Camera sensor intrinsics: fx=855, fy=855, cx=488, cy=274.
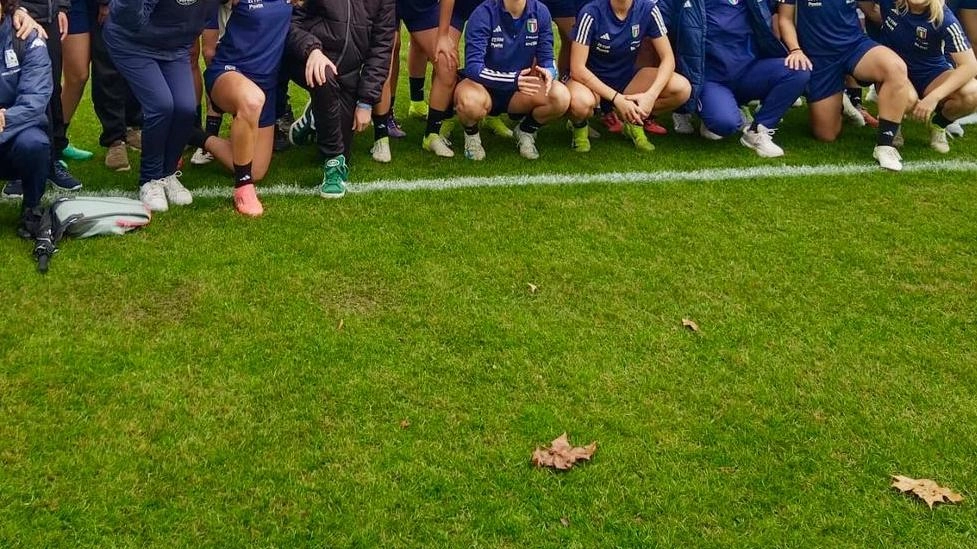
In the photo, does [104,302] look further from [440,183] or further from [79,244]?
[440,183]

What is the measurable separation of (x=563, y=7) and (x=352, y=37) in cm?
201

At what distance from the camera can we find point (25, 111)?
14.3 feet

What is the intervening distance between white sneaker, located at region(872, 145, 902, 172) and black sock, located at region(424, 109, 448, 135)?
10.3 feet

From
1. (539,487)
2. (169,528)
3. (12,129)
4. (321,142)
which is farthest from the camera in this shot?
(321,142)

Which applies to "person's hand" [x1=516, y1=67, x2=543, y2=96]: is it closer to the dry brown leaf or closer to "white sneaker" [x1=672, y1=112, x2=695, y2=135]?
"white sneaker" [x1=672, y1=112, x2=695, y2=135]

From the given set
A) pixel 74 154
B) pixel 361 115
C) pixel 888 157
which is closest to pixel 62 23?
pixel 74 154

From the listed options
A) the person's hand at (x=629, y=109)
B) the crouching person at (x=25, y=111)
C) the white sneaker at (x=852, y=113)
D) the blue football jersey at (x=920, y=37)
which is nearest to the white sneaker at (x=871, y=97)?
the white sneaker at (x=852, y=113)

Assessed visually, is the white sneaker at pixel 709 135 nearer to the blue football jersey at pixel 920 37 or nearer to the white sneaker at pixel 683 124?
the white sneaker at pixel 683 124

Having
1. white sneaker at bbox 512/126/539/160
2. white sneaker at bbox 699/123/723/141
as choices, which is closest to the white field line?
white sneaker at bbox 512/126/539/160

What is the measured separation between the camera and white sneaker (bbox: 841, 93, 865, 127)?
7.05 meters

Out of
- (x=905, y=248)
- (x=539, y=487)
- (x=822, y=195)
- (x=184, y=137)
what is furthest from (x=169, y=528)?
(x=822, y=195)

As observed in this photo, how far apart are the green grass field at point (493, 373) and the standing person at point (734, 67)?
3.83ft

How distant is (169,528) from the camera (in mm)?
2719

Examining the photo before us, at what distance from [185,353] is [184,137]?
6.43 feet
